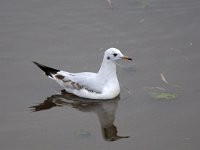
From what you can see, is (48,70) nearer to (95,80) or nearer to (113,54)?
(95,80)

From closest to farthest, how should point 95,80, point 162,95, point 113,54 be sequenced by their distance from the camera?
point 162,95
point 113,54
point 95,80

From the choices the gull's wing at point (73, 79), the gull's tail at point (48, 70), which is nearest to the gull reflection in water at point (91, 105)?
the gull's wing at point (73, 79)

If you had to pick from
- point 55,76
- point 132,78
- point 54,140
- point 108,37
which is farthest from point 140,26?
point 54,140

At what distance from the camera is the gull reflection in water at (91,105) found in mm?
8750

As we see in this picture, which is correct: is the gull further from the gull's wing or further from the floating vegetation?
the floating vegetation

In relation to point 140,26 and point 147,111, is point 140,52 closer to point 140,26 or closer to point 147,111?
point 140,26

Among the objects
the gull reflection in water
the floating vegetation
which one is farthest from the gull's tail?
the floating vegetation

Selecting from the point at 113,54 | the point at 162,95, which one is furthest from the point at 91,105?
the point at 162,95

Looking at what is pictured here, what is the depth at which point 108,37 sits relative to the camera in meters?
10.9

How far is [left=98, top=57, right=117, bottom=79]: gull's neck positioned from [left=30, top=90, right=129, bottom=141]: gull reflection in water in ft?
1.48

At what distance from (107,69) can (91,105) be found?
74 cm

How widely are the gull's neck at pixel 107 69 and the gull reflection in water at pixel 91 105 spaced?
45cm

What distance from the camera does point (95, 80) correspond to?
9.47 m

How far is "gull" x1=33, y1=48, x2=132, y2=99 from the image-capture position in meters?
9.33
